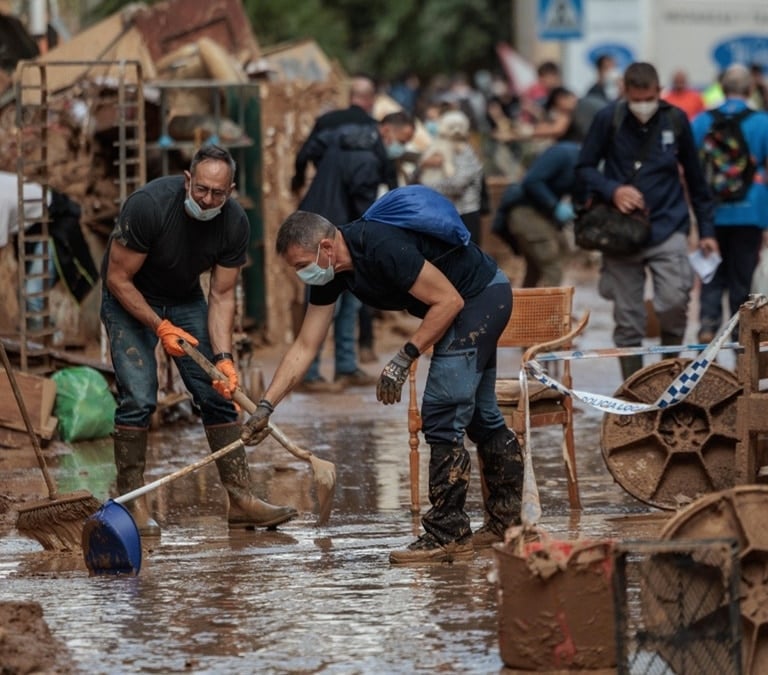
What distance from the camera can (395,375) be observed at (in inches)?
312

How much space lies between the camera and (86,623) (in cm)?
708

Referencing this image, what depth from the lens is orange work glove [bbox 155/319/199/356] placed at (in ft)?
28.6

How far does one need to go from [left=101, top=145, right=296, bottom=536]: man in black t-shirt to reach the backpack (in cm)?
490

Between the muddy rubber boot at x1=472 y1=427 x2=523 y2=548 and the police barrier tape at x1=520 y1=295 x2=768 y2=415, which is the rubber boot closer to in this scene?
the police barrier tape at x1=520 y1=295 x2=768 y2=415

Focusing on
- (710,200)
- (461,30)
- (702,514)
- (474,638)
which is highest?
(461,30)

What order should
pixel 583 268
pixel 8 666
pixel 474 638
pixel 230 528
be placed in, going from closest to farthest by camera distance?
pixel 8 666 → pixel 474 638 → pixel 230 528 → pixel 583 268

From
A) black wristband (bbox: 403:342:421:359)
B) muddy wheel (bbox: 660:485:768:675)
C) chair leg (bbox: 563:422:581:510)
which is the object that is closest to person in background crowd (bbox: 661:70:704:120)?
chair leg (bbox: 563:422:581:510)

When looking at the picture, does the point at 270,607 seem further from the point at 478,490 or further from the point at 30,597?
the point at 478,490

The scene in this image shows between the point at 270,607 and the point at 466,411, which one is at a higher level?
the point at 466,411

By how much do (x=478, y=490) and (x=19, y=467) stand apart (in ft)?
8.54

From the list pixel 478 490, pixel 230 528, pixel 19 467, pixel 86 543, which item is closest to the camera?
pixel 86 543

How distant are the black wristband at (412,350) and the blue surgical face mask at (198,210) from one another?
1.31m

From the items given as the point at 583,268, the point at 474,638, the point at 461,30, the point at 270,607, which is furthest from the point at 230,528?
the point at 461,30

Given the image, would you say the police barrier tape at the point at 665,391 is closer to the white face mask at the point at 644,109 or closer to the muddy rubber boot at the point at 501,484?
the muddy rubber boot at the point at 501,484
